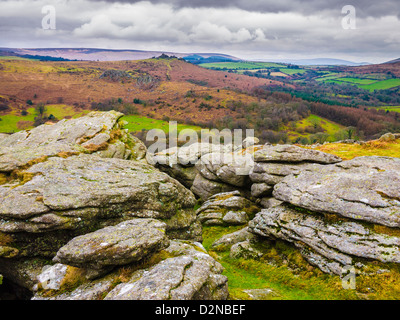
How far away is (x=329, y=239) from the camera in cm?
1436

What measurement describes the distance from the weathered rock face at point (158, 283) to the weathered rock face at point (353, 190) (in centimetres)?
898

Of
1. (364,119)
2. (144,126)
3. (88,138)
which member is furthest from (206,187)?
(364,119)

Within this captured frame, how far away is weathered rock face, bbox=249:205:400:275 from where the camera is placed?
12938 mm

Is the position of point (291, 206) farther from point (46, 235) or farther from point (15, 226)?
point (15, 226)

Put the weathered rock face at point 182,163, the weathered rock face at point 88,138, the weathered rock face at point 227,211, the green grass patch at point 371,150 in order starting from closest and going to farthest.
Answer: the weathered rock face at point 227,211 → the weathered rock face at point 88,138 → the green grass patch at point 371,150 → the weathered rock face at point 182,163

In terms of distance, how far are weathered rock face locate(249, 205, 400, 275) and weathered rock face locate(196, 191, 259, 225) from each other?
6.85 metres

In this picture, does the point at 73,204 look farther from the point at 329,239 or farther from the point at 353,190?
the point at 353,190

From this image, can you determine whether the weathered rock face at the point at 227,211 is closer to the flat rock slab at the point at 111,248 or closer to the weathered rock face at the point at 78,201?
the weathered rock face at the point at 78,201

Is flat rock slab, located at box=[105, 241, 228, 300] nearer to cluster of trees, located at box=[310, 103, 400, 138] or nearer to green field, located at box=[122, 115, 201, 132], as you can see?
green field, located at box=[122, 115, 201, 132]

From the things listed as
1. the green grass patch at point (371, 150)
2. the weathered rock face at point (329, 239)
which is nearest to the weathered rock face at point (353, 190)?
the weathered rock face at point (329, 239)

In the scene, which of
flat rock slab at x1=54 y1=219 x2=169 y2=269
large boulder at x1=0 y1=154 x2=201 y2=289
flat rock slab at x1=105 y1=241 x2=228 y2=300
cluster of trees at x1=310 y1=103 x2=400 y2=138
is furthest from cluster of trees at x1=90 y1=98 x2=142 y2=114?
flat rock slab at x1=105 y1=241 x2=228 y2=300

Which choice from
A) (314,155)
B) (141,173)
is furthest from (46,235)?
(314,155)

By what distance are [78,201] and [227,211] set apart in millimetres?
16640

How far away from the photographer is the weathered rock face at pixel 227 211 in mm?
24828
